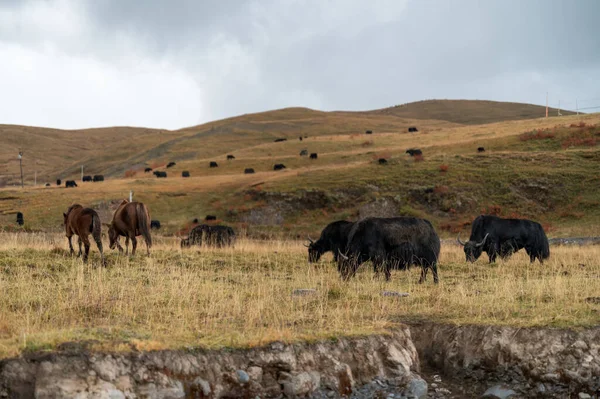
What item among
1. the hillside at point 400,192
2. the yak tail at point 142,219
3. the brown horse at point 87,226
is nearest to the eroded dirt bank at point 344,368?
the brown horse at point 87,226

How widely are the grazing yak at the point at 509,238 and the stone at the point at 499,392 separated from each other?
41.5 feet

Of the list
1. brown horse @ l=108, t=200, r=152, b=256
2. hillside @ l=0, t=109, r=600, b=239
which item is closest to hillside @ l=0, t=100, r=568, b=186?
hillside @ l=0, t=109, r=600, b=239

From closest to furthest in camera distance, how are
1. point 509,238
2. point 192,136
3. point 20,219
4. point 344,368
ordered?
point 344,368 < point 509,238 < point 20,219 < point 192,136

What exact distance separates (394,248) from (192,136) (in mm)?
112037

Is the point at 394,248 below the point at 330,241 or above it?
above

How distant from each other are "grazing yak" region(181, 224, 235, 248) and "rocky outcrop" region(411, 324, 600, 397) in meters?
16.2

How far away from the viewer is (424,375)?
9.73 meters

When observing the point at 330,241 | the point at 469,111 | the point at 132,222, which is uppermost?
the point at 469,111

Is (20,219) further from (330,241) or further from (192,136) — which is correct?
(192,136)

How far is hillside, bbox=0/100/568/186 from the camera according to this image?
108 m

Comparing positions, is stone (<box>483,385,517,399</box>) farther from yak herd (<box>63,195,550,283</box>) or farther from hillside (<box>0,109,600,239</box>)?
hillside (<box>0,109,600,239</box>)

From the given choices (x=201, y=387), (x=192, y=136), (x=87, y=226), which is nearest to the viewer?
(x=201, y=387)

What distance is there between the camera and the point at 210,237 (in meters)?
26.3

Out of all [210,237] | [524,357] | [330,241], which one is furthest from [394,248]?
[210,237]
